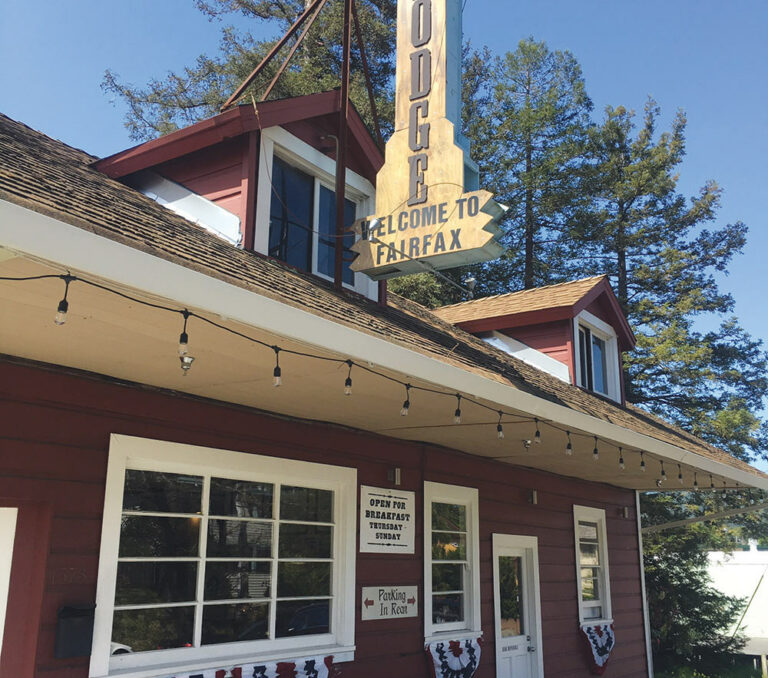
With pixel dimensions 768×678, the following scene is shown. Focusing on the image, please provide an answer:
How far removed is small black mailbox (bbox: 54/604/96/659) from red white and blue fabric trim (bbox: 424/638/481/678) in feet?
12.2

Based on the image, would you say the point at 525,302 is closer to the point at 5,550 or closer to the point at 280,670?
the point at 280,670

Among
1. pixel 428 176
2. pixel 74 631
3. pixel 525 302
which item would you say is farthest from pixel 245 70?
pixel 74 631

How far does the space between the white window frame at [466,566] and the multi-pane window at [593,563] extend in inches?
102

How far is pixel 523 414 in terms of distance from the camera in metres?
6.41

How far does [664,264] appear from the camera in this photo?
22.8 meters

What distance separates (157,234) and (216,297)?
1.44 m

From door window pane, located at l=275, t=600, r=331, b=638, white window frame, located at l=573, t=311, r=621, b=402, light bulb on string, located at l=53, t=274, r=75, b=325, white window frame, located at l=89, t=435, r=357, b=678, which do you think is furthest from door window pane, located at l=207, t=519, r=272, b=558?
white window frame, located at l=573, t=311, r=621, b=402

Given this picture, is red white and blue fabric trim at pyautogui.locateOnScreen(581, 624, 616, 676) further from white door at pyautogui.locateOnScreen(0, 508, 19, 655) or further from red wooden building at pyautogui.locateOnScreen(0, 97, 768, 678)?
white door at pyautogui.locateOnScreen(0, 508, 19, 655)

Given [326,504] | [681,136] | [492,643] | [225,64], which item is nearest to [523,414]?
[326,504]

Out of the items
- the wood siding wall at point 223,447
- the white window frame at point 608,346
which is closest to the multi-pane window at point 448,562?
the wood siding wall at point 223,447

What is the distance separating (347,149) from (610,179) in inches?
667

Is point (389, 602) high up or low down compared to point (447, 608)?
up

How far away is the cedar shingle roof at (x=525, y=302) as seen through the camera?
38.0ft

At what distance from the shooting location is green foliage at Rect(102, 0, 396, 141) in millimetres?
20266
